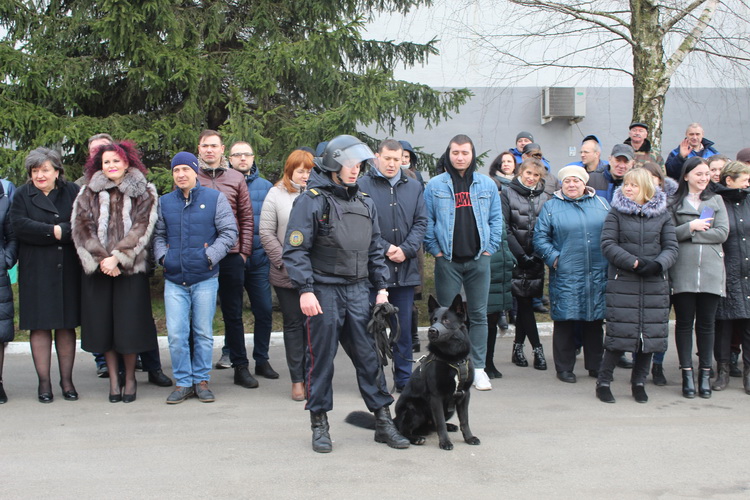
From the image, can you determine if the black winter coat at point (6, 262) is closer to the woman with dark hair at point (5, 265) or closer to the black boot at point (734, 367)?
the woman with dark hair at point (5, 265)

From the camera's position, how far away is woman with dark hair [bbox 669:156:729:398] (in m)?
6.33

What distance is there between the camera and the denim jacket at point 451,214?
21.1ft

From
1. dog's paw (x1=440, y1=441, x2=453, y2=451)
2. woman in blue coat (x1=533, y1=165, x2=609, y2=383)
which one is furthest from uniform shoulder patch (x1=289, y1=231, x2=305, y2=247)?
woman in blue coat (x1=533, y1=165, x2=609, y2=383)

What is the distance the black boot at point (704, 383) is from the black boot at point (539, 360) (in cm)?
150

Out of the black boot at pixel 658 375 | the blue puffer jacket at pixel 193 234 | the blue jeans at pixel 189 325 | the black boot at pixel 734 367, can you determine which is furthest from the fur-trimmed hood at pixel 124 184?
the black boot at pixel 734 367

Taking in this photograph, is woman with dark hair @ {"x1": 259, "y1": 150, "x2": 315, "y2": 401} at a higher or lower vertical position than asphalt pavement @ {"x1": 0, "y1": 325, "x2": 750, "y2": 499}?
higher

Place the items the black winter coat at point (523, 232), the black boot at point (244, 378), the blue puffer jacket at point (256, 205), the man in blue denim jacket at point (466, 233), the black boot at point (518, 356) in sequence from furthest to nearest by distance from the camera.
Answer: the black boot at point (518, 356) < the black winter coat at point (523, 232) < the blue puffer jacket at point (256, 205) < the black boot at point (244, 378) < the man in blue denim jacket at point (466, 233)

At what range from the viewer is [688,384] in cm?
632

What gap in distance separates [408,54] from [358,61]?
2.57 feet

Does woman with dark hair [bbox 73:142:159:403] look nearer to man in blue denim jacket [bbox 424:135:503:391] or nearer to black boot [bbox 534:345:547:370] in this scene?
man in blue denim jacket [bbox 424:135:503:391]

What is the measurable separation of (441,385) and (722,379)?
327 cm

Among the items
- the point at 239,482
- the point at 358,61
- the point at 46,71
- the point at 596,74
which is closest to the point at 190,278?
the point at 239,482

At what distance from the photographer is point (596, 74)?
14.4m

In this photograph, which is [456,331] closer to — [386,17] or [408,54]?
[408,54]
